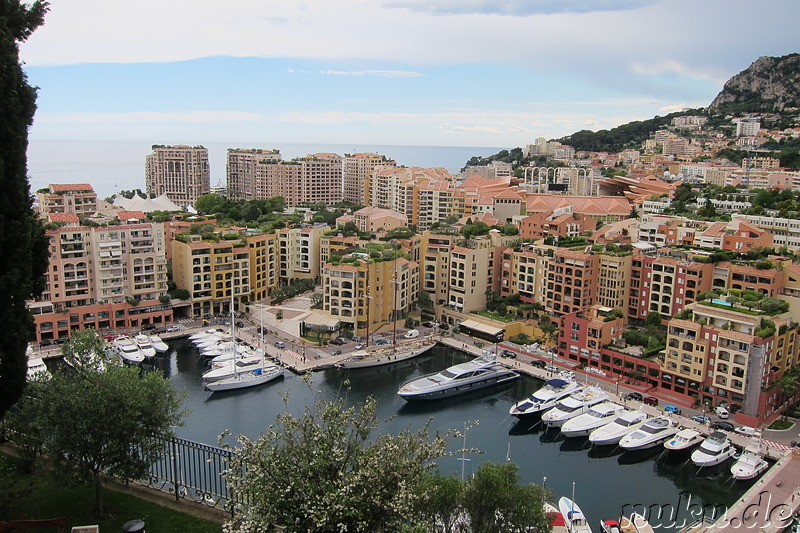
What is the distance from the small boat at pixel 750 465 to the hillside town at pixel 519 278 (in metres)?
2.37

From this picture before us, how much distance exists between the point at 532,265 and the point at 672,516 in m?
17.8

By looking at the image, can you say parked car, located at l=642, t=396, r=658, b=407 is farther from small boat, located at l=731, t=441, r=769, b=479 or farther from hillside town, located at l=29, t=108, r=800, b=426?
small boat, located at l=731, t=441, r=769, b=479

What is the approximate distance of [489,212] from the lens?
54.6m

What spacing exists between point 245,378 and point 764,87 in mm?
113345

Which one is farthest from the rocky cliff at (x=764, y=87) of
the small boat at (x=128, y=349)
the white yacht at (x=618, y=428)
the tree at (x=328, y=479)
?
the tree at (x=328, y=479)

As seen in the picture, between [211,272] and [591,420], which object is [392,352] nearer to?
[591,420]

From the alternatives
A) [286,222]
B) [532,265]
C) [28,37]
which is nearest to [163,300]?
[286,222]

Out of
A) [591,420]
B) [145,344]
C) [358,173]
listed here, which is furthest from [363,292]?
[358,173]

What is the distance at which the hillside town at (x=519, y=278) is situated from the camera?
2559cm

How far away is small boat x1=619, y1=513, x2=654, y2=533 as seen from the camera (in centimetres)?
1725

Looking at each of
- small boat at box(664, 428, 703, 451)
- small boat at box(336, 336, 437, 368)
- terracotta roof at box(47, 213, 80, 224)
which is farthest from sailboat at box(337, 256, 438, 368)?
terracotta roof at box(47, 213, 80, 224)

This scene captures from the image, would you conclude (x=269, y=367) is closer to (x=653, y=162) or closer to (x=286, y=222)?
(x=286, y=222)

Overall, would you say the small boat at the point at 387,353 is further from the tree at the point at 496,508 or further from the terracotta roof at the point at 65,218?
the tree at the point at 496,508

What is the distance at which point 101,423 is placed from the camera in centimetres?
1302
